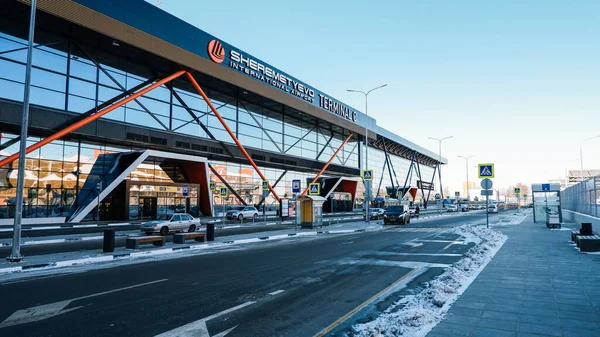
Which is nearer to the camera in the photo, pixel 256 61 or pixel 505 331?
pixel 505 331

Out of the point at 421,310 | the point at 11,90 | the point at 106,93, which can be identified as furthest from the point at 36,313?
the point at 106,93

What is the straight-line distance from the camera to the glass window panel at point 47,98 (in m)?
29.2

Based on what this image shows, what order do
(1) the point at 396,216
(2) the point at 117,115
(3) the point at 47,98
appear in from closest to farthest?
(3) the point at 47,98, (1) the point at 396,216, (2) the point at 117,115

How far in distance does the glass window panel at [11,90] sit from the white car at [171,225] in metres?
14.9

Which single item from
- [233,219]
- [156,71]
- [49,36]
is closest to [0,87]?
[49,36]

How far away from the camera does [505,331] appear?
5.45 metres

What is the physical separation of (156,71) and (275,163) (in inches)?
791

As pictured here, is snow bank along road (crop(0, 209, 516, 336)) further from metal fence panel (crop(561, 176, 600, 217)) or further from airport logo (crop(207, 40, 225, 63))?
airport logo (crop(207, 40, 225, 63))

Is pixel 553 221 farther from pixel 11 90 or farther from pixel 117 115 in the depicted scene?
pixel 11 90

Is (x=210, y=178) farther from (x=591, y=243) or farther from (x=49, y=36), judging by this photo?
(x=591, y=243)

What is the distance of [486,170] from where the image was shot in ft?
75.4

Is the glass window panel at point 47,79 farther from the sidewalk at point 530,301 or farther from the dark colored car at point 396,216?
the sidewalk at point 530,301

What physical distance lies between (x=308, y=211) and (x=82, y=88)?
22079mm

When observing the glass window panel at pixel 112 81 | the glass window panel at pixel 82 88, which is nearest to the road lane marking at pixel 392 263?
the glass window panel at pixel 82 88
